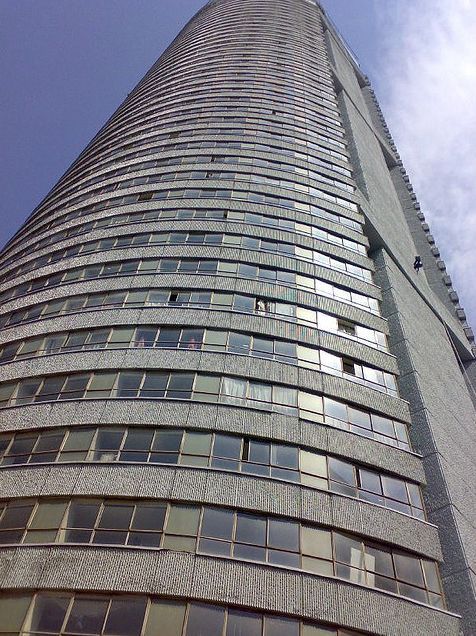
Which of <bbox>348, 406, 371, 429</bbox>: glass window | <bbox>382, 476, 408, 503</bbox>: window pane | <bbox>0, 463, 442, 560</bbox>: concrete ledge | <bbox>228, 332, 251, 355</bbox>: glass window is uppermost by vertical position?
<bbox>228, 332, 251, 355</bbox>: glass window

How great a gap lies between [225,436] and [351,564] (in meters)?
6.67

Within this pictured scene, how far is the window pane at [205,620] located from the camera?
1557 centimetres

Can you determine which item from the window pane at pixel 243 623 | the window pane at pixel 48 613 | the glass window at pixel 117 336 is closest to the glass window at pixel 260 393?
the glass window at pixel 117 336

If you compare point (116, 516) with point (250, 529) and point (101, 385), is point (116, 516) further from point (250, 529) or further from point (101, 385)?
point (101, 385)

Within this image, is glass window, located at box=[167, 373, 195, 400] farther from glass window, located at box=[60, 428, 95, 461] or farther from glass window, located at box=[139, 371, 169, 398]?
glass window, located at box=[60, 428, 95, 461]

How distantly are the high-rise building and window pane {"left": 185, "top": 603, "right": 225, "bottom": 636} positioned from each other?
0.04 meters

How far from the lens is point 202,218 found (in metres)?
33.8

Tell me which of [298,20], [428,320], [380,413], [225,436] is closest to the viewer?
[225,436]

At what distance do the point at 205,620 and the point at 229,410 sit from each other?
8267mm

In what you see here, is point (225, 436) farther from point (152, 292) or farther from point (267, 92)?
point (267, 92)

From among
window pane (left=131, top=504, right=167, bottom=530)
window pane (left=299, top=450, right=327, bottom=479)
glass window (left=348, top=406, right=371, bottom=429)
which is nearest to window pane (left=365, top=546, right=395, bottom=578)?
window pane (left=299, top=450, right=327, bottom=479)

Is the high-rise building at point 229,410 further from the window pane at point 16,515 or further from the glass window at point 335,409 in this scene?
the glass window at point 335,409

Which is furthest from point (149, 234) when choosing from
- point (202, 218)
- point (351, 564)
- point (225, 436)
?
point (351, 564)

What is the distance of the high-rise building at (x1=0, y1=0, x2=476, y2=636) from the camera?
17.0 metres
